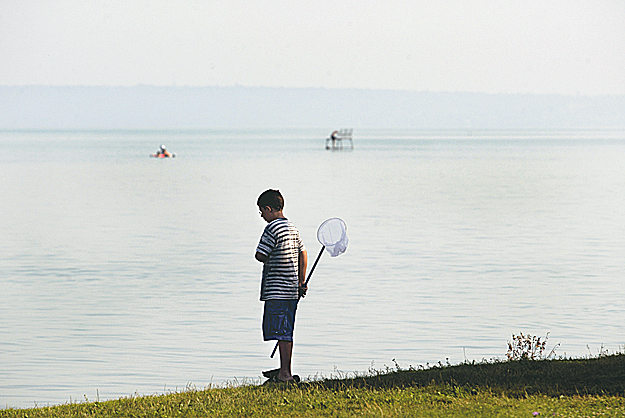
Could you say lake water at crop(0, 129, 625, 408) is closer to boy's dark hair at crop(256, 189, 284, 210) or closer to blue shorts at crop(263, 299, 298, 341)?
blue shorts at crop(263, 299, 298, 341)

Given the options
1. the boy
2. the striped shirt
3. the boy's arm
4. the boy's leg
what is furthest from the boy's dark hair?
the boy's leg

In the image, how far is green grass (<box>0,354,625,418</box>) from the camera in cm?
799

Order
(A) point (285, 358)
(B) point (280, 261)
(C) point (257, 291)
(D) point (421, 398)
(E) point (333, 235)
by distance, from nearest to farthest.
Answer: (D) point (421, 398), (B) point (280, 261), (A) point (285, 358), (E) point (333, 235), (C) point (257, 291)

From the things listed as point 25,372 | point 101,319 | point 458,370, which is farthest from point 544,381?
point 101,319

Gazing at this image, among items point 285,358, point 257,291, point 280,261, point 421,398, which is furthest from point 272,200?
point 257,291

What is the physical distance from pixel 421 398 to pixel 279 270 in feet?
6.19

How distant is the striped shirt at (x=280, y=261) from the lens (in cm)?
912

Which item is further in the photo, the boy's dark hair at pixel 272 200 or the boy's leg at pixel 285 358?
the boy's leg at pixel 285 358

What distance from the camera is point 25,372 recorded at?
42.1 feet

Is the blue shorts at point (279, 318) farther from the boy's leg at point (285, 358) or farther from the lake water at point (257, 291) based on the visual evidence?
the lake water at point (257, 291)

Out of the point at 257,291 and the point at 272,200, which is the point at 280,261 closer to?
the point at 272,200

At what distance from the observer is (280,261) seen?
9.13 meters

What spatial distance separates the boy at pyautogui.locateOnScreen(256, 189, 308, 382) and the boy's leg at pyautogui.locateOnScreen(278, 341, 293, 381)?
161mm

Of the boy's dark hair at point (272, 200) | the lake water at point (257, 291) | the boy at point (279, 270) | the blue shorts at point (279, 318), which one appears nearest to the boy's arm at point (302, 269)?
the boy at point (279, 270)
